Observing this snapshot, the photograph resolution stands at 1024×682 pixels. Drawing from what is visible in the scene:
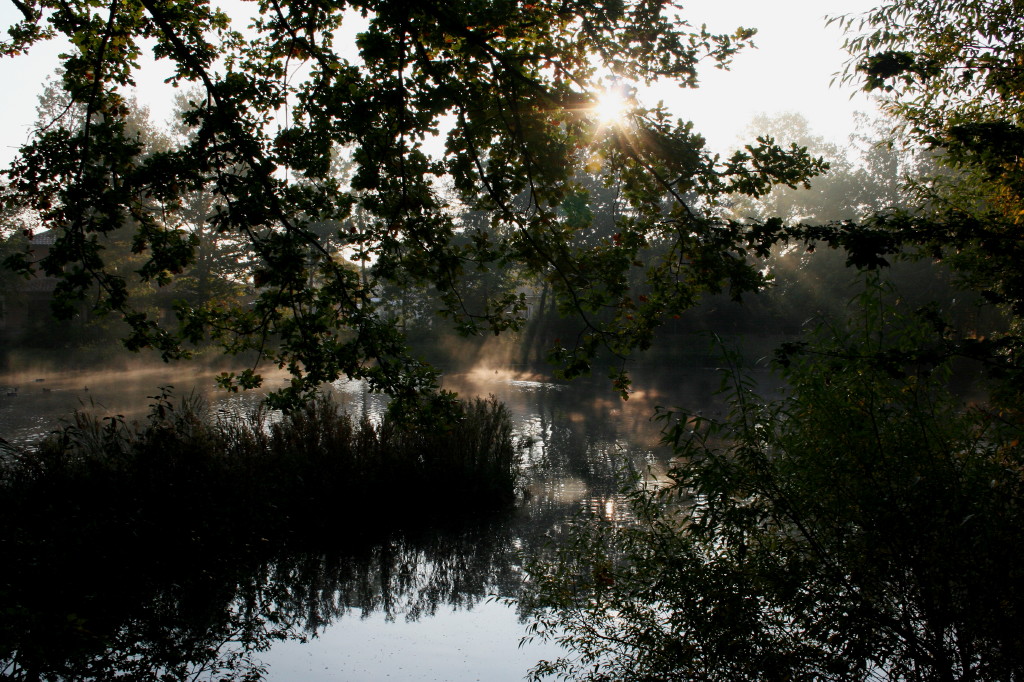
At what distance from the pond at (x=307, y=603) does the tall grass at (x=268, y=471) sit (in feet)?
1.05

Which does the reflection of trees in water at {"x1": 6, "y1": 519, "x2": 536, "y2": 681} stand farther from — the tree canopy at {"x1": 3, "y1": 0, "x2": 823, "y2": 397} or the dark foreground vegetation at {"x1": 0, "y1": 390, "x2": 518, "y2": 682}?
the tree canopy at {"x1": 3, "y1": 0, "x2": 823, "y2": 397}

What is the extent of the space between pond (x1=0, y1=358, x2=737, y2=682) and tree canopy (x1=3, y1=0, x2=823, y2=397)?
76.7 inches

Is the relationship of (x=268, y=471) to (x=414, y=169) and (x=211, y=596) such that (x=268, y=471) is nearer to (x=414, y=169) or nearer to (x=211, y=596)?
(x=211, y=596)

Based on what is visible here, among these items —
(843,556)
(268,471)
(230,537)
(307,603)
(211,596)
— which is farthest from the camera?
(268,471)

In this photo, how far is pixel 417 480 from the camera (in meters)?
8.46

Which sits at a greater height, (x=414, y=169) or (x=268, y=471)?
(x=414, y=169)

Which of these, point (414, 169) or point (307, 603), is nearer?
point (414, 169)

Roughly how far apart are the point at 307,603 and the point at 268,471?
5.47 feet

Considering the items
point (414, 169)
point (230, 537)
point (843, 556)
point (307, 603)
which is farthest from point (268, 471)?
point (843, 556)

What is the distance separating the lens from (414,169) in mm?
4688

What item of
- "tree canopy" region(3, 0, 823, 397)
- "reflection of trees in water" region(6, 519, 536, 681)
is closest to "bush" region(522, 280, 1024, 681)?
"tree canopy" region(3, 0, 823, 397)

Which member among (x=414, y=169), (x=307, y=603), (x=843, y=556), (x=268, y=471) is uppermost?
(x=414, y=169)

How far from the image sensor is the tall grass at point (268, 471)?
636 centimetres

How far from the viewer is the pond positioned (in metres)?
4.89
